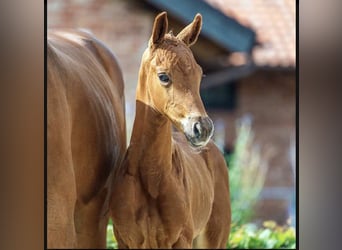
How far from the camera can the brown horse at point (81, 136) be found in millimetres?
1238

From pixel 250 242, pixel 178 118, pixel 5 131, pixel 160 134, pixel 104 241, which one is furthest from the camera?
pixel 250 242

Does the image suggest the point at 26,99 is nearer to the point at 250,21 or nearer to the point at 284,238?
the point at 284,238

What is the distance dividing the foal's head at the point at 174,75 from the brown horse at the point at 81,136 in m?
0.12

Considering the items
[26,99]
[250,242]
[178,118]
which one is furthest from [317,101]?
[250,242]

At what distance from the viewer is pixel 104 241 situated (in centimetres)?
165

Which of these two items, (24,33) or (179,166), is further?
(179,166)

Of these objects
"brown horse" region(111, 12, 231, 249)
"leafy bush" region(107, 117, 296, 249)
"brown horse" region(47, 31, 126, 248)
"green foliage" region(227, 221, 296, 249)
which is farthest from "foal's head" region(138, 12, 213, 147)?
"leafy bush" region(107, 117, 296, 249)

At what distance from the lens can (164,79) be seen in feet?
4.48

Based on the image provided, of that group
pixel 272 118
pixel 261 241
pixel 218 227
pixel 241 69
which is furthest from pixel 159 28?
pixel 272 118

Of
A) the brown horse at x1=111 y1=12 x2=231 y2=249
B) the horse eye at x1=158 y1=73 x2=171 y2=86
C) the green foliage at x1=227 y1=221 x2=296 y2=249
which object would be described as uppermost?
the horse eye at x1=158 y1=73 x2=171 y2=86

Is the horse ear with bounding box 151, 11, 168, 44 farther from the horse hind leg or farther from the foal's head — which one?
the horse hind leg

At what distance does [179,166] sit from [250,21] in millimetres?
2537

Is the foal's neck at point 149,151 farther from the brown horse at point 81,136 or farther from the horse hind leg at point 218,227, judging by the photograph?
the horse hind leg at point 218,227

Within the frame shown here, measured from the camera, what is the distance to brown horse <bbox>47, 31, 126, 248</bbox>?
4.06 ft
